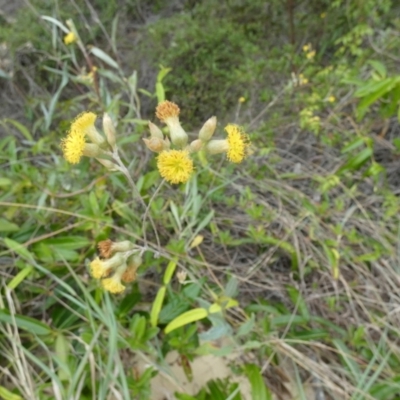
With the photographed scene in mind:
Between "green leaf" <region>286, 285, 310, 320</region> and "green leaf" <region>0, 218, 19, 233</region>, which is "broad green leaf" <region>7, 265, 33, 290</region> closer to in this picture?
"green leaf" <region>0, 218, 19, 233</region>

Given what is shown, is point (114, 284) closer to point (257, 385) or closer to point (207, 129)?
point (207, 129)

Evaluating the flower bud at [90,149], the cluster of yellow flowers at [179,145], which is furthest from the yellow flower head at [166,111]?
the flower bud at [90,149]

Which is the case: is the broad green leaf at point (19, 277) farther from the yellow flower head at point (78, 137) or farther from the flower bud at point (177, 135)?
the flower bud at point (177, 135)

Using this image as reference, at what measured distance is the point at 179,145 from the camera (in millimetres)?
687

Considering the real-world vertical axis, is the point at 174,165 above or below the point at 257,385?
above

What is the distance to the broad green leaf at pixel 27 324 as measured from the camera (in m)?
0.96

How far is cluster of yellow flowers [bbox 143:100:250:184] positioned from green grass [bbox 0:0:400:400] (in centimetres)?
7

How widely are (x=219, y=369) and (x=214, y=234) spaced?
316mm

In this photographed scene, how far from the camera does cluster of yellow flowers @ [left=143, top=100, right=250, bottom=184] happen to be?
619mm

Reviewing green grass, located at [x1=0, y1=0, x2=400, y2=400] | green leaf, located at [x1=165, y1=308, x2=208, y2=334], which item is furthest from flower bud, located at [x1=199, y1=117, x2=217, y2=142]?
green leaf, located at [x1=165, y1=308, x2=208, y2=334]

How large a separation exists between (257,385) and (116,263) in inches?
16.0

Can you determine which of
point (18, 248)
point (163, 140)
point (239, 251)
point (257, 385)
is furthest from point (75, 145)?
point (239, 251)

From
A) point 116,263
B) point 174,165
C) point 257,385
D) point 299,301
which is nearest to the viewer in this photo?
point 174,165

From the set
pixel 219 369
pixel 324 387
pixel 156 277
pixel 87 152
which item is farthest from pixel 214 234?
pixel 87 152
